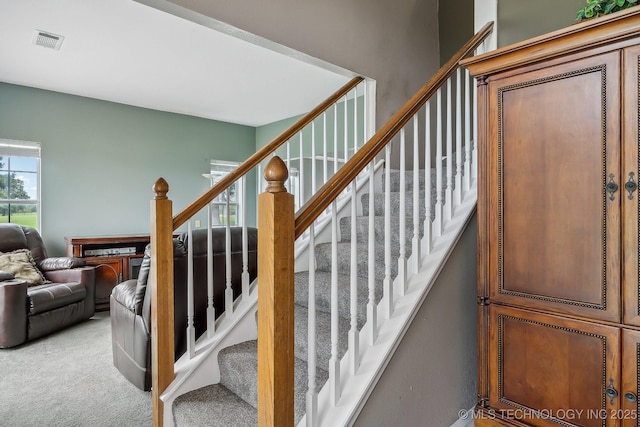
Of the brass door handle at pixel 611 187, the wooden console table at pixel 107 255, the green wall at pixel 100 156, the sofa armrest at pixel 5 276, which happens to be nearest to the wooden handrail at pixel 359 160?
the brass door handle at pixel 611 187

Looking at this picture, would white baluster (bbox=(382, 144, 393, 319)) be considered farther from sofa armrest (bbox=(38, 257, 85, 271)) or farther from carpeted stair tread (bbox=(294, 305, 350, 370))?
sofa armrest (bbox=(38, 257, 85, 271))

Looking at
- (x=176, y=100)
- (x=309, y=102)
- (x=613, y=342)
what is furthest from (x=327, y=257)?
(x=176, y=100)

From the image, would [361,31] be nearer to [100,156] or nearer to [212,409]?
[212,409]

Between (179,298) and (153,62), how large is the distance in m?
2.66

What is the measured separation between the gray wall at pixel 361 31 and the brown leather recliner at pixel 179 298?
1248 millimetres

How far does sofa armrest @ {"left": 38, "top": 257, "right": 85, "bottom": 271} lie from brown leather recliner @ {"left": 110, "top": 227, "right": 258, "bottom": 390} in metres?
1.93

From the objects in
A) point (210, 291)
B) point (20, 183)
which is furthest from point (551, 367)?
point (20, 183)

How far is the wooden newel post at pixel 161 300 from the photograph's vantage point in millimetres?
1803

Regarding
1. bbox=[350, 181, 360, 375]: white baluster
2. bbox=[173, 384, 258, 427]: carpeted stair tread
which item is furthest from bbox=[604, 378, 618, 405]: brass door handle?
bbox=[173, 384, 258, 427]: carpeted stair tread

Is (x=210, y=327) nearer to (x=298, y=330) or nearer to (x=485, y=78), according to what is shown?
(x=298, y=330)

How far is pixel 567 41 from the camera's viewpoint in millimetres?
1439

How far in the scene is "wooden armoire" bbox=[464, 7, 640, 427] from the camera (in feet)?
4.45

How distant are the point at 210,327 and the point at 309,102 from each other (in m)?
3.78

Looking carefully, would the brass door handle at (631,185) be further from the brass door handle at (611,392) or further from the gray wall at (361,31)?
the gray wall at (361,31)
